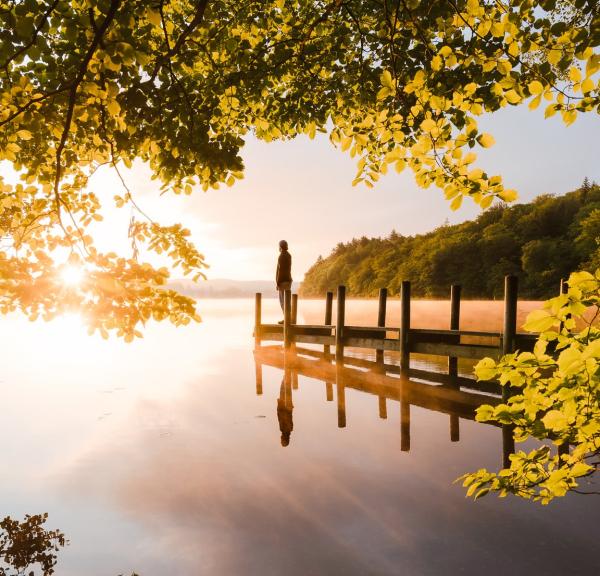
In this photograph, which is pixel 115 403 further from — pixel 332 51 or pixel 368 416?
pixel 332 51

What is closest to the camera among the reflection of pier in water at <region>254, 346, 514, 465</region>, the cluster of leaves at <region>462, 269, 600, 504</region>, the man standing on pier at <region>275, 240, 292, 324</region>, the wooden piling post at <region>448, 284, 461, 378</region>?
the cluster of leaves at <region>462, 269, 600, 504</region>

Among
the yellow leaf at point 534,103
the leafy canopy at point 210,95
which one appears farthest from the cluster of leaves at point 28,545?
the yellow leaf at point 534,103

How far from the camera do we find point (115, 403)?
15.4m

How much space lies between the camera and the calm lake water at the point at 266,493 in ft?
20.3

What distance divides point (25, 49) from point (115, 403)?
13632mm

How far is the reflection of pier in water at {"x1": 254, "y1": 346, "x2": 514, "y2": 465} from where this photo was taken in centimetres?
1173

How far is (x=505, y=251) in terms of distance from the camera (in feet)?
261

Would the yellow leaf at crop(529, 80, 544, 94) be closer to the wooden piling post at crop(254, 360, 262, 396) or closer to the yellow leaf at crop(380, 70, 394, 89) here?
the yellow leaf at crop(380, 70, 394, 89)

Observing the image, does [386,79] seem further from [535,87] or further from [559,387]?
[559,387]

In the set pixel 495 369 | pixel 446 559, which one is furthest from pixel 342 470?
pixel 495 369

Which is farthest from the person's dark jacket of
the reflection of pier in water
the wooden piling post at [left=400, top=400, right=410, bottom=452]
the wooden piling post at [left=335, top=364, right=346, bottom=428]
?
the wooden piling post at [left=400, top=400, right=410, bottom=452]

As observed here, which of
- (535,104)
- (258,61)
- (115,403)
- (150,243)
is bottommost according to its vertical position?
(115,403)

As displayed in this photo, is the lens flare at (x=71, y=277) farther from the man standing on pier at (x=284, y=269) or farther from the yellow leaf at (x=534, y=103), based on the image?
the man standing on pier at (x=284, y=269)

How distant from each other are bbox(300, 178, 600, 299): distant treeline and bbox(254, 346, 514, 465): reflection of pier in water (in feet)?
150
